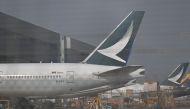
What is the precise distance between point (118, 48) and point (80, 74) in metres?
0.63

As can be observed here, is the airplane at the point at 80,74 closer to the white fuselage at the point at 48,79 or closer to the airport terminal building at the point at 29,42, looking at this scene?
the white fuselage at the point at 48,79

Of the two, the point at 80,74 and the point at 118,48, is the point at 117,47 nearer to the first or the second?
the point at 118,48

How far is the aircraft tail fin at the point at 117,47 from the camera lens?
5020mm

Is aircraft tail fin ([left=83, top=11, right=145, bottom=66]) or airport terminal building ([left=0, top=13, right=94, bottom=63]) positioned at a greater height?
aircraft tail fin ([left=83, top=11, right=145, bottom=66])

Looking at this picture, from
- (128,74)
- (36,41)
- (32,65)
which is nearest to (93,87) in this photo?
(128,74)

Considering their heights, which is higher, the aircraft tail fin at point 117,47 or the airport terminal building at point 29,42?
the aircraft tail fin at point 117,47

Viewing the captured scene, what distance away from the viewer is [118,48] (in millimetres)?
5078

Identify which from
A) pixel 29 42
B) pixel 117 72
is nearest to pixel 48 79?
pixel 117 72

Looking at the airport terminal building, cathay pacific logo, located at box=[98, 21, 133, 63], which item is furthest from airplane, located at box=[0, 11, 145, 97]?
the airport terminal building

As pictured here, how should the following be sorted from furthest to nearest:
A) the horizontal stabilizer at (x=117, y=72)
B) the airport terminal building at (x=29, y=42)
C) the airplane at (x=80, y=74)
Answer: the airplane at (x=80, y=74) < the horizontal stabilizer at (x=117, y=72) < the airport terminal building at (x=29, y=42)

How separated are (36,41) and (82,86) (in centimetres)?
249

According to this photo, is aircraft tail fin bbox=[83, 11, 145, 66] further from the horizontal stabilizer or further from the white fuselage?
the horizontal stabilizer

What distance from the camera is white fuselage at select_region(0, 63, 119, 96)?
4961mm

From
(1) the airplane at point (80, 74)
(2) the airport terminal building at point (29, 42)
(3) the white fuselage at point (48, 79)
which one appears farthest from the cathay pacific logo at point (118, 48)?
(2) the airport terminal building at point (29, 42)
